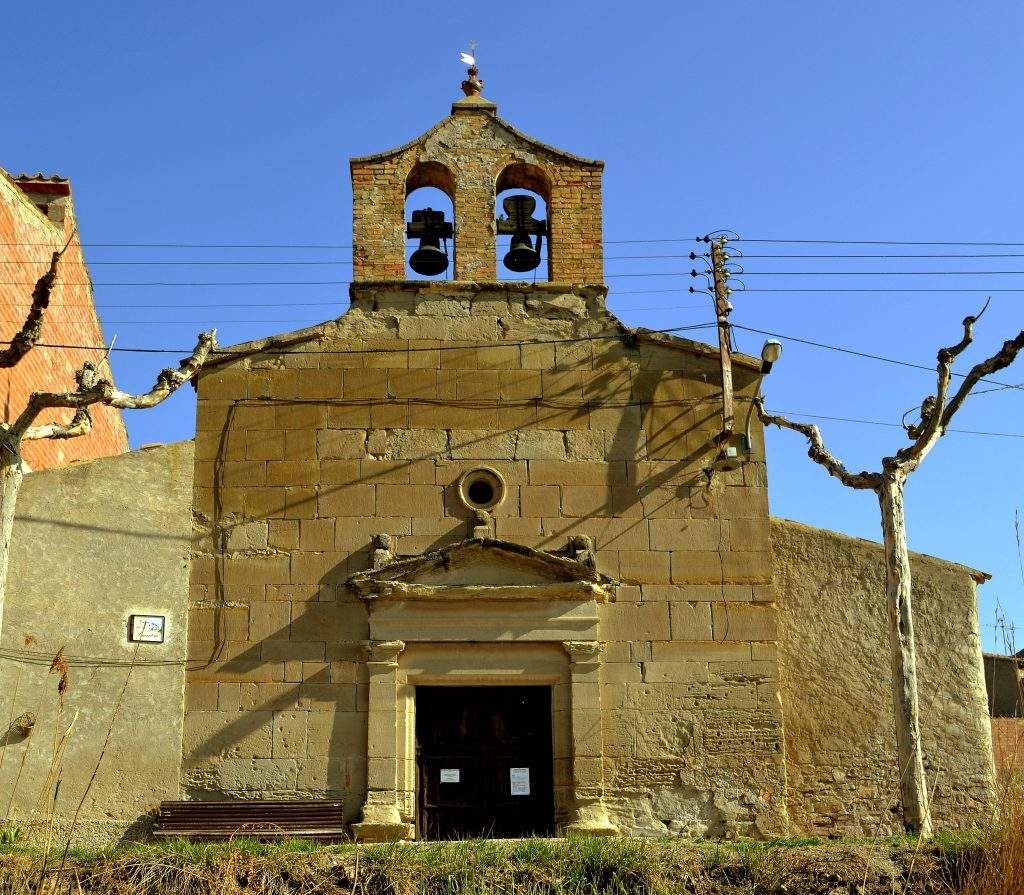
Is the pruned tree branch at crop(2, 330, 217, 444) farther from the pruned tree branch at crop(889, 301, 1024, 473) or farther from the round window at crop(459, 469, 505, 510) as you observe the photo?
the pruned tree branch at crop(889, 301, 1024, 473)

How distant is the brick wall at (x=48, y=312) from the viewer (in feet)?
53.4

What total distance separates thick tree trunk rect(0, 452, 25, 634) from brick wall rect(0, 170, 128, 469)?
19.1 ft

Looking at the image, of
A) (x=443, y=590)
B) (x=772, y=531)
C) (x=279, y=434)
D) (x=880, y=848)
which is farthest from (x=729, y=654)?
(x=279, y=434)

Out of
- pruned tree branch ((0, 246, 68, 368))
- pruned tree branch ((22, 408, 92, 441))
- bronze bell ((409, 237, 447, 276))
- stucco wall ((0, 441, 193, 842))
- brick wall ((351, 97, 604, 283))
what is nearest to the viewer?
pruned tree branch ((0, 246, 68, 368))

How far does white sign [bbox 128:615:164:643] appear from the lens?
11.7 meters

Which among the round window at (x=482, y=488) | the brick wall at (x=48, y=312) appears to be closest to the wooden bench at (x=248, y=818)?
the round window at (x=482, y=488)

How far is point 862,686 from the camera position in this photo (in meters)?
12.4

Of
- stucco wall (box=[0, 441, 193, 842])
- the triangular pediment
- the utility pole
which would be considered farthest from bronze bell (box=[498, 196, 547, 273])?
stucco wall (box=[0, 441, 193, 842])

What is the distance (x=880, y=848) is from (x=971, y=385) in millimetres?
4582

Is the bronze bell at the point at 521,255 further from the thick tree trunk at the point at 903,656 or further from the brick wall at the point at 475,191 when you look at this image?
the thick tree trunk at the point at 903,656

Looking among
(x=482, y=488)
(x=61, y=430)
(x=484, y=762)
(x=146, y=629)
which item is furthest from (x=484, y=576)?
(x=61, y=430)

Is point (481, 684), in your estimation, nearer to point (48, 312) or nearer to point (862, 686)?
point (862, 686)

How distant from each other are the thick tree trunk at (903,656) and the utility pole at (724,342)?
165cm

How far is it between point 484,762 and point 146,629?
325cm
